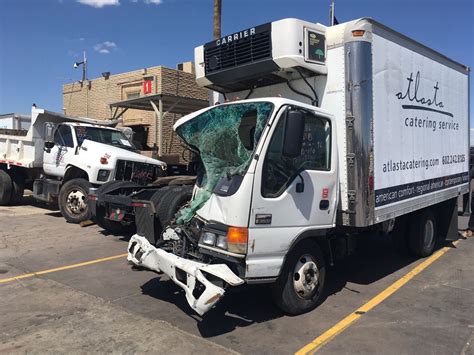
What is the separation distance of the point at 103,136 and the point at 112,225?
3664mm

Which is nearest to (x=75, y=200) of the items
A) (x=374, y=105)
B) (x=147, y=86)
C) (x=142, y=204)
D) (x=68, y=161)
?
(x=68, y=161)

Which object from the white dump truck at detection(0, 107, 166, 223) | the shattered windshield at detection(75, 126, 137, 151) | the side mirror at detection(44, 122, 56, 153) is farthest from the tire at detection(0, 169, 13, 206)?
the shattered windshield at detection(75, 126, 137, 151)

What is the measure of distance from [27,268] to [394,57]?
621 centimetres

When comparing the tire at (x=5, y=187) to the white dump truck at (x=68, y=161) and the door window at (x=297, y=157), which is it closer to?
the white dump truck at (x=68, y=161)

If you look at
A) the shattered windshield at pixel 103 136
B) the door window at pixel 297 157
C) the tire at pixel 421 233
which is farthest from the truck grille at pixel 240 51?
the shattered windshield at pixel 103 136

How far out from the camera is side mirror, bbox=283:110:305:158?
4371mm

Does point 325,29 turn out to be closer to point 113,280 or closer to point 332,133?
point 332,133

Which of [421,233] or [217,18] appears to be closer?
[421,233]

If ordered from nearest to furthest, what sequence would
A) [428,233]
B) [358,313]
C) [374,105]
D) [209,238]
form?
[209,238] < [358,313] < [374,105] < [428,233]

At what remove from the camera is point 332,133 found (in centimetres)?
531

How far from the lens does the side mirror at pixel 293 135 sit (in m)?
4.37

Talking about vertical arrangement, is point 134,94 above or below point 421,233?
above

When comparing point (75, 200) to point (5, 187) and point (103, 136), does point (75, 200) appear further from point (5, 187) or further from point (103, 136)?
point (5, 187)

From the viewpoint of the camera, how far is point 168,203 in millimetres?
5957
